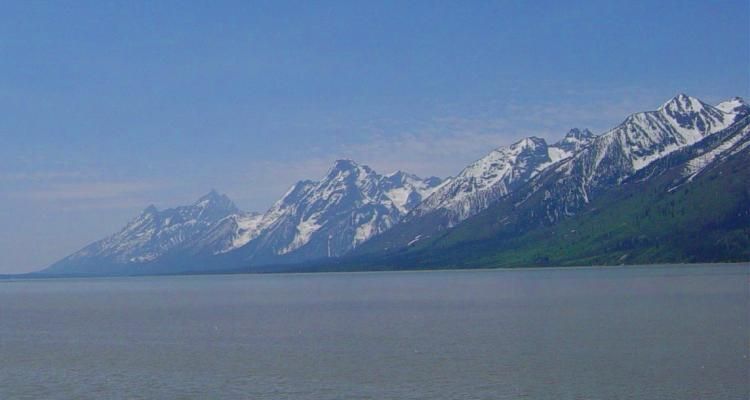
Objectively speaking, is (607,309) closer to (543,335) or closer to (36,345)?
(543,335)

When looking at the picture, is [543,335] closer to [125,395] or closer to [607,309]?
[607,309]

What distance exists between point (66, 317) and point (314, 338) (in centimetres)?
6373

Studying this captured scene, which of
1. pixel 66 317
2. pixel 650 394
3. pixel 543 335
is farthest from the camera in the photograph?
pixel 66 317

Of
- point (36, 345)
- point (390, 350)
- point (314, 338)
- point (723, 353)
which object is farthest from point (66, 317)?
point (723, 353)

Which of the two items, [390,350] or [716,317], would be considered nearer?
[390,350]

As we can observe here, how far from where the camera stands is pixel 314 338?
88.4 meters

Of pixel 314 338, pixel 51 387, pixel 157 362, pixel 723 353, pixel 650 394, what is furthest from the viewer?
pixel 314 338

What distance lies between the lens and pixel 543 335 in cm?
8238

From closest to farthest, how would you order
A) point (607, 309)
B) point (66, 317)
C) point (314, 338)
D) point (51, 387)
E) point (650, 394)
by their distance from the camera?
point (650, 394)
point (51, 387)
point (314, 338)
point (607, 309)
point (66, 317)

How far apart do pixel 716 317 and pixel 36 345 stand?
68417mm

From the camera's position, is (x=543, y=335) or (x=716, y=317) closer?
(x=543, y=335)

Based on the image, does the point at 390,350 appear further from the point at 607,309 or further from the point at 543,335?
the point at 607,309

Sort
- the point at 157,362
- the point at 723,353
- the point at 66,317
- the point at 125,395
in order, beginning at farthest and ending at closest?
the point at 66,317 < the point at 157,362 < the point at 723,353 < the point at 125,395

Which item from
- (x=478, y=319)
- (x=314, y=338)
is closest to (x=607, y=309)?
(x=478, y=319)
